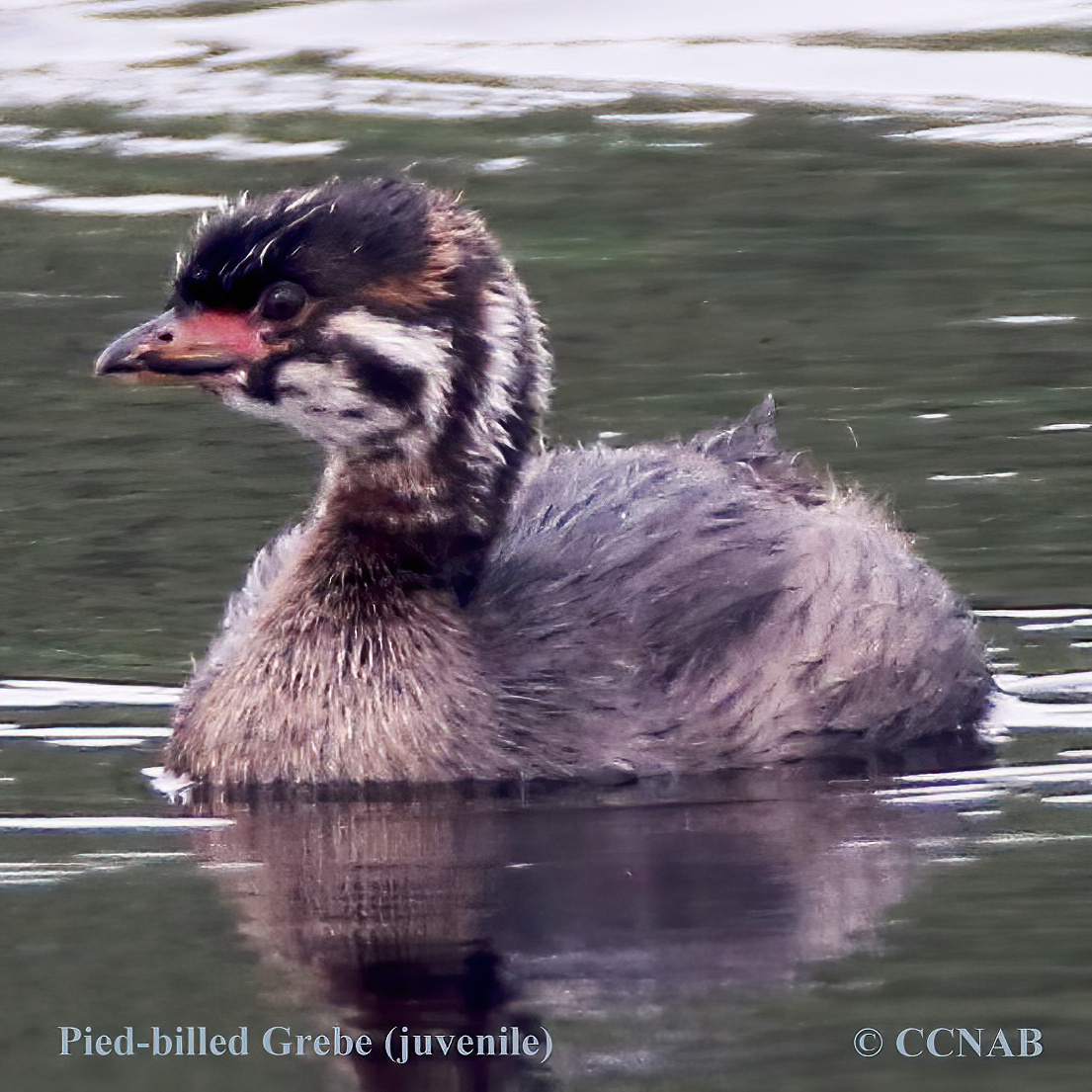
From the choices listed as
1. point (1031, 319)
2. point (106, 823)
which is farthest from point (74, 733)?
point (1031, 319)

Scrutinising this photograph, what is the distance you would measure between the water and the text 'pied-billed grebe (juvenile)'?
25cm

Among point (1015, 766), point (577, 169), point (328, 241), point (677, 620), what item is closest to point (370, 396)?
point (328, 241)

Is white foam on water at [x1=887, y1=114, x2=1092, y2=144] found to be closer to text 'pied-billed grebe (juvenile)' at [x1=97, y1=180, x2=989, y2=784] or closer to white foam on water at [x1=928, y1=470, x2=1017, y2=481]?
white foam on water at [x1=928, y1=470, x2=1017, y2=481]

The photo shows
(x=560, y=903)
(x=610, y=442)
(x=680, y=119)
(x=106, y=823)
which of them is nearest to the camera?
(x=560, y=903)

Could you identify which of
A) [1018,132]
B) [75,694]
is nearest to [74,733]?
[75,694]

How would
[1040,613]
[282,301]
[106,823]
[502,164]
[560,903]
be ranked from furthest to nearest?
[502,164] → [1040,613] → [282,301] → [106,823] → [560,903]

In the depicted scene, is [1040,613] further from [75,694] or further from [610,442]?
[75,694]

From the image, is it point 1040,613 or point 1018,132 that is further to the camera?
point 1018,132

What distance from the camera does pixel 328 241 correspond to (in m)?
9.70

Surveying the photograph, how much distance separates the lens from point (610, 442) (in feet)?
43.6

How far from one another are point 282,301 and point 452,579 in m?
1.06

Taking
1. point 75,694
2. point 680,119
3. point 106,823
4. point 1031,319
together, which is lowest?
point 75,694

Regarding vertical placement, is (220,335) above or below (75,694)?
above

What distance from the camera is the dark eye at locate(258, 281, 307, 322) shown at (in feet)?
32.0
